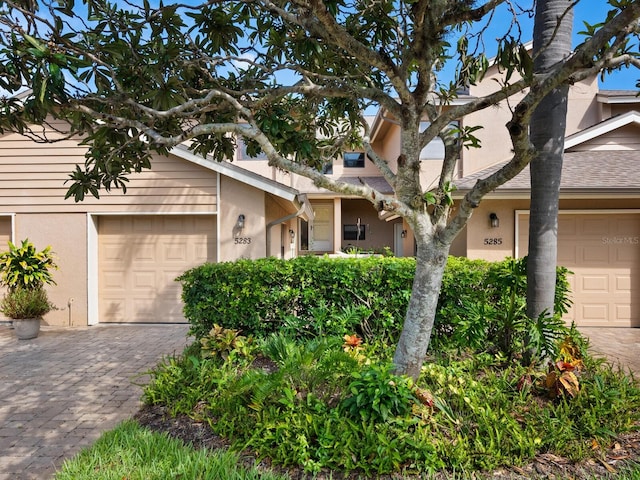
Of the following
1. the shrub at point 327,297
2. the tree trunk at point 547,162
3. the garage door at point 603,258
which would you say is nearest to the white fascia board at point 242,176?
the shrub at point 327,297

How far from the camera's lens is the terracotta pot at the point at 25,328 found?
7.59 meters

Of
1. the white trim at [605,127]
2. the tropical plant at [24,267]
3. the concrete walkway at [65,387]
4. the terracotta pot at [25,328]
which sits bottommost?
the concrete walkway at [65,387]

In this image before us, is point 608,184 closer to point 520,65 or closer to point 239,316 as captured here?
point 520,65

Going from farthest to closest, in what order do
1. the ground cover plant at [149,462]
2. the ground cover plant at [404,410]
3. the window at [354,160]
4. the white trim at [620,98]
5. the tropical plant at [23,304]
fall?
the window at [354,160] < the white trim at [620,98] < the tropical plant at [23,304] < the ground cover plant at [404,410] < the ground cover plant at [149,462]

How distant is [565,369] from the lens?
143 inches

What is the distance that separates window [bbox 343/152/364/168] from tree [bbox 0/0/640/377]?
551 inches

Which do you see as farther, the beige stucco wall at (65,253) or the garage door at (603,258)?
the beige stucco wall at (65,253)

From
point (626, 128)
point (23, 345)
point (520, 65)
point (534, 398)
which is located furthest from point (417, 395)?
point (626, 128)

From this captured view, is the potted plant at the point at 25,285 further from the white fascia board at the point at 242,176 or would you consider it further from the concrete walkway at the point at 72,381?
the white fascia board at the point at 242,176

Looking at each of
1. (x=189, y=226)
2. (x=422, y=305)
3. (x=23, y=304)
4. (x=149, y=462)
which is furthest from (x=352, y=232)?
(x=149, y=462)

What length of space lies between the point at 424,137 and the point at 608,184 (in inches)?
234

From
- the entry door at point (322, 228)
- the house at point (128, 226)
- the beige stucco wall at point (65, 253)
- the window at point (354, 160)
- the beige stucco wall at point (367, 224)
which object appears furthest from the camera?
the beige stucco wall at point (367, 224)

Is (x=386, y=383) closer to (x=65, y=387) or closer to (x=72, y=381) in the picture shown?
(x=65, y=387)

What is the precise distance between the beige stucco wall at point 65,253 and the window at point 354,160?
1285cm
